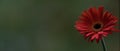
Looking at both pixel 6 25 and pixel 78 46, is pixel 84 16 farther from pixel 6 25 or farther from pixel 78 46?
pixel 6 25

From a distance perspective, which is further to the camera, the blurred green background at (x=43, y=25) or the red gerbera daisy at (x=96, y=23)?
the blurred green background at (x=43, y=25)

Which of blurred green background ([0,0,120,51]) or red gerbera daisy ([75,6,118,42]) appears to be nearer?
red gerbera daisy ([75,6,118,42])

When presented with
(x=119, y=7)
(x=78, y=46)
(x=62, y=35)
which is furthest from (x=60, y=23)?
(x=119, y=7)

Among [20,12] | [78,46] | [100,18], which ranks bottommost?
[78,46]
